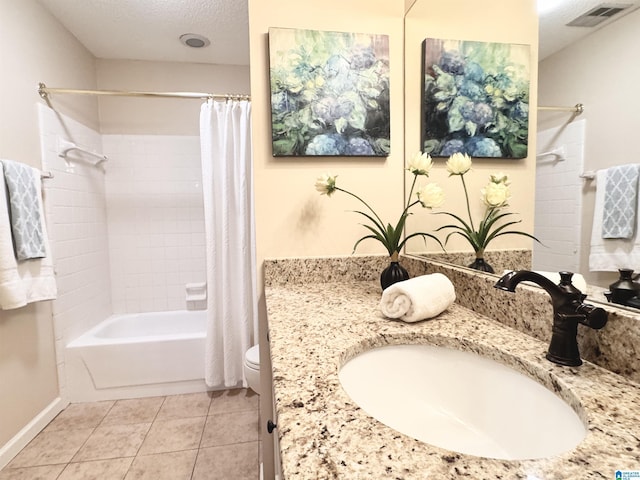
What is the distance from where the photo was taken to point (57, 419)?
1887 millimetres

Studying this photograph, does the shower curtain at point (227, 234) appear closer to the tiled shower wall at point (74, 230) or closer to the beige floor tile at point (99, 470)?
the beige floor tile at point (99, 470)

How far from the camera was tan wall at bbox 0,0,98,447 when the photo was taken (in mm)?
1600

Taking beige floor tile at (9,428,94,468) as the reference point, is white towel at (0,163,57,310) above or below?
above

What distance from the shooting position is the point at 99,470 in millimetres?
1490

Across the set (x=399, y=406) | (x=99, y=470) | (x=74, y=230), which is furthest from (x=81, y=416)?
(x=399, y=406)

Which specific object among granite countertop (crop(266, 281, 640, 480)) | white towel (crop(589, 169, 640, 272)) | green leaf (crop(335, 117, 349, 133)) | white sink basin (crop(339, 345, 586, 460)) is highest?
green leaf (crop(335, 117, 349, 133))

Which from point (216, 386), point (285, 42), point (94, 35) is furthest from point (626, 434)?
point (94, 35)

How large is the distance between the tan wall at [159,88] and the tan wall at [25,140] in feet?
1.49

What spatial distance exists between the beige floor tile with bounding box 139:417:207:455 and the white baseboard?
23.6 inches

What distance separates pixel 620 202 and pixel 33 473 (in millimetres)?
2377

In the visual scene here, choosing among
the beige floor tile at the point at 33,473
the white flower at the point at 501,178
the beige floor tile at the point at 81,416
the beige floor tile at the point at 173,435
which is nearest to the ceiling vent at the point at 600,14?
the white flower at the point at 501,178

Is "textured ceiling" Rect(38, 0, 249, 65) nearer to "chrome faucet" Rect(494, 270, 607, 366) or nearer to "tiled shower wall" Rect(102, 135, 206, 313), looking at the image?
"tiled shower wall" Rect(102, 135, 206, 313)

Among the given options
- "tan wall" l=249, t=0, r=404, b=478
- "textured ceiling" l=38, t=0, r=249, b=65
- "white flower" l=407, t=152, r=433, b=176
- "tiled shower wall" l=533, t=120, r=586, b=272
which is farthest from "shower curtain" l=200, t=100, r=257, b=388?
"tiled shower wall" l=533, t=120, r=586, b=272

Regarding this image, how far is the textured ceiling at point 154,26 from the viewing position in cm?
191
